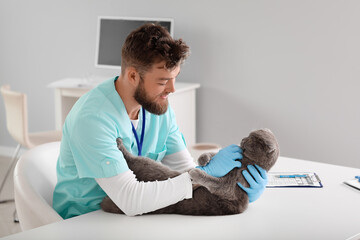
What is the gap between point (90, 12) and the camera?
373cm

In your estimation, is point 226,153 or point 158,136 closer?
point 226,153

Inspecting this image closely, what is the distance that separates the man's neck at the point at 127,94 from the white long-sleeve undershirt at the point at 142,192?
255 millimetres

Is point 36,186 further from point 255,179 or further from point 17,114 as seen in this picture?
point 17,114

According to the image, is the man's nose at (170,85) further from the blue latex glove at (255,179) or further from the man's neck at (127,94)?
the blue latex glove at (255,179)

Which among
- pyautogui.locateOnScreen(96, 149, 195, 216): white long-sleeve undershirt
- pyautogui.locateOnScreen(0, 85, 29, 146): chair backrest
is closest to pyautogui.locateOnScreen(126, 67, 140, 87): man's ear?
pyautogui.locateOnScreen(96, 149, 195, 216): white long-sleeve undershirt

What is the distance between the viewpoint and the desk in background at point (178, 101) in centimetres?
325

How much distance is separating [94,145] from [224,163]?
360mm

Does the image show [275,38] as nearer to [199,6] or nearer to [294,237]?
[199,6]

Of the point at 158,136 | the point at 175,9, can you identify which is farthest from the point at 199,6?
the point at 158,136

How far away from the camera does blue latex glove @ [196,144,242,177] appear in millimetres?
1413

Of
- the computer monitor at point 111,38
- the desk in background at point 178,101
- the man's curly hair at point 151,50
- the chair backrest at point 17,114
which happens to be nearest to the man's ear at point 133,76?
the man's curly hair at point 151,50

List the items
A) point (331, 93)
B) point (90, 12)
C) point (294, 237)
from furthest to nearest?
point (90, 12) < point (331, 93) < point (294, 237)

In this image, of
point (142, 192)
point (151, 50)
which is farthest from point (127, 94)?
point (142, 192)

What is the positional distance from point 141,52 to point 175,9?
1.94 m
